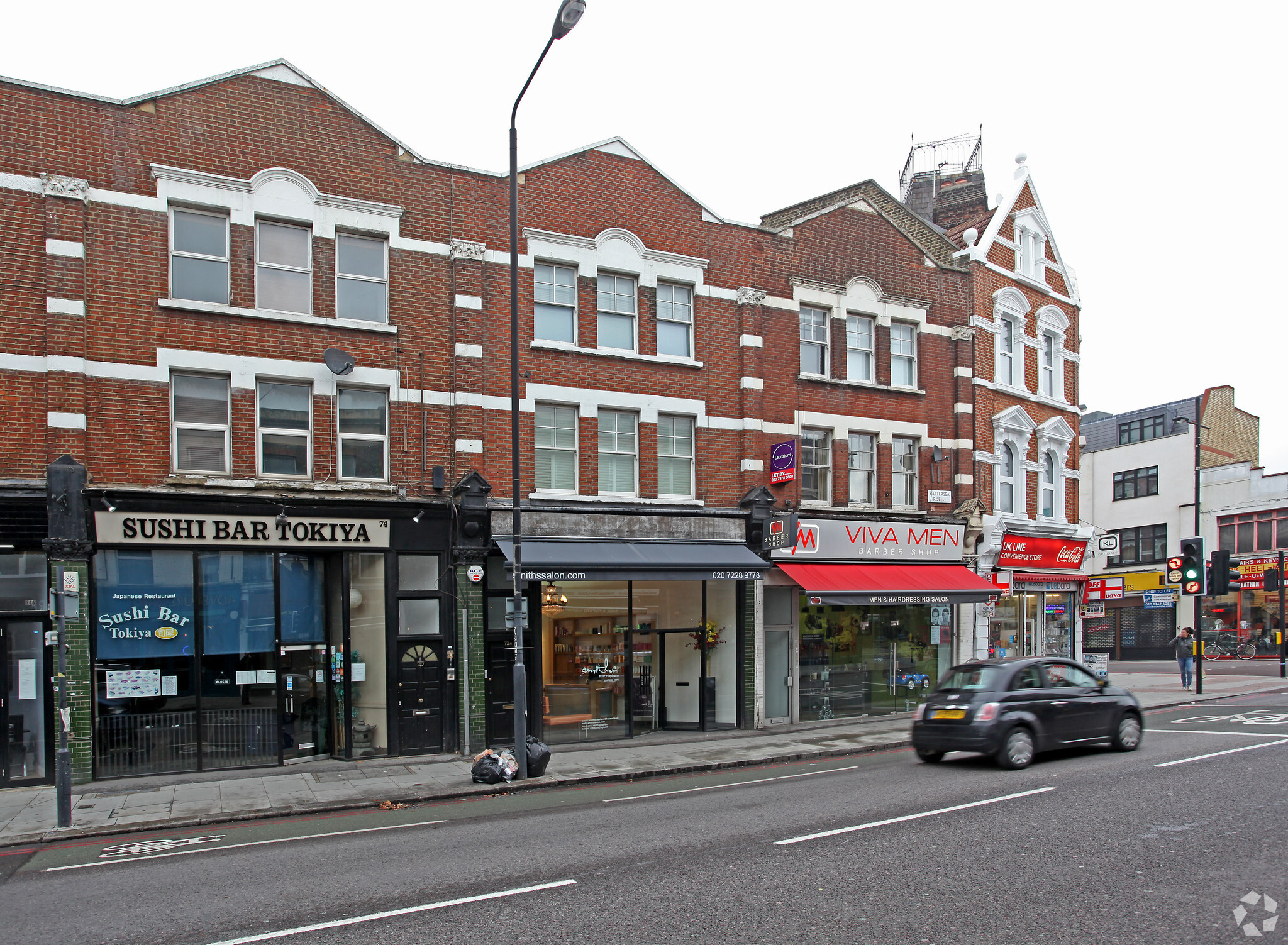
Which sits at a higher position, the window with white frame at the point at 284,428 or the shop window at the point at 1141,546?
the window with white frame at the point at 284,428

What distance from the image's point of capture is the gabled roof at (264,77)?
1489 cm

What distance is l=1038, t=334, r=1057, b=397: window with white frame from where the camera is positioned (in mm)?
27094

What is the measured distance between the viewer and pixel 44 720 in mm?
14180

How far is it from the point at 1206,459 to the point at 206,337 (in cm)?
5188

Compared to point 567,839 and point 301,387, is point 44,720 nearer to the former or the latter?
point 301,387

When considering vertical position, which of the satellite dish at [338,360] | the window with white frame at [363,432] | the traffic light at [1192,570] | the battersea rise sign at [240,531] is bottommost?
the traffic light at [1192,570]

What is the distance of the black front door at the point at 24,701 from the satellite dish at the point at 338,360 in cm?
593

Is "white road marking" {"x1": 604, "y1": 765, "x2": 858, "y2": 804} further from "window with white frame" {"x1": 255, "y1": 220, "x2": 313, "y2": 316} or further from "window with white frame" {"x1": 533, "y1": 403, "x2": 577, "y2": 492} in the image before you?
"window with white frame" {"x1": 255, "y1": 220, "x2": 313, "y2": 316}

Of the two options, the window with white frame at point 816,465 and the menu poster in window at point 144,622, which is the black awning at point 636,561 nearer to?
→ the window with white frame at point 816,465

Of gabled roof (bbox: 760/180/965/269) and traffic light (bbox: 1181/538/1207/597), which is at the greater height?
gabled roof (bbox: 760/180/965/269)

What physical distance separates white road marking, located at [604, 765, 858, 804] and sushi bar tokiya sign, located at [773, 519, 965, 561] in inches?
240

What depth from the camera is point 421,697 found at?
16688 millimetres

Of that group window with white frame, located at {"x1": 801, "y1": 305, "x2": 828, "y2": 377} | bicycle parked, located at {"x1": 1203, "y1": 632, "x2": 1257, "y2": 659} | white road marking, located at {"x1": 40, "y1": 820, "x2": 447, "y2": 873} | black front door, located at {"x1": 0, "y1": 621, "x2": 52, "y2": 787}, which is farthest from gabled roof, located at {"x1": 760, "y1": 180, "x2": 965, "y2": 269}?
bicycle parked, located at {"x1": 1203, "y1": 632, "x2": 1257, "y2": 659}

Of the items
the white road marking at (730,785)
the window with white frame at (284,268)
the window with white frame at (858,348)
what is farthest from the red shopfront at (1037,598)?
the window with white frame at (284,268)
